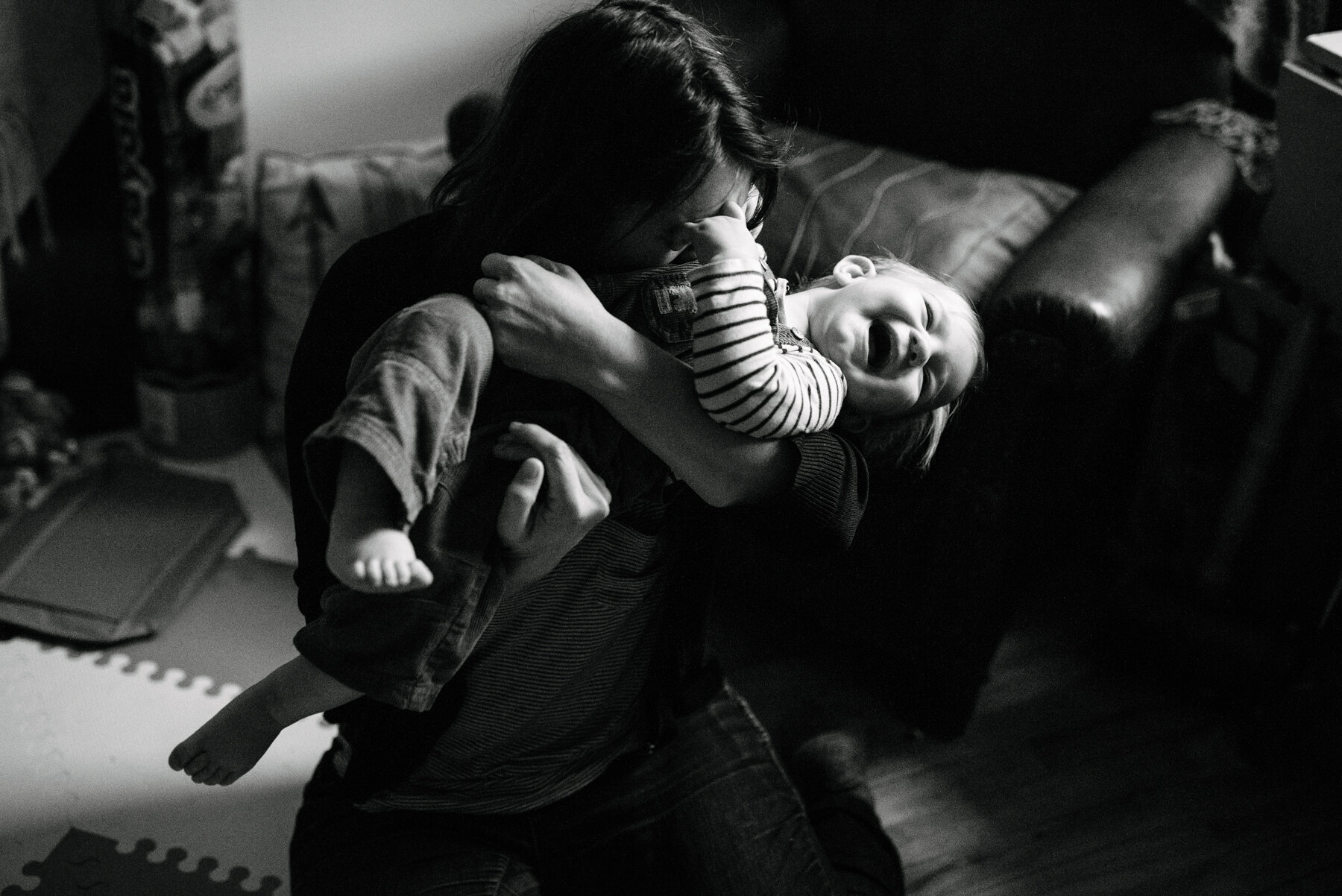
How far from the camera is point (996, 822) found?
1625mm

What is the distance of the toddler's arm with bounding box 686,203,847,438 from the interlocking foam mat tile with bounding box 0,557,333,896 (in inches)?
36.0

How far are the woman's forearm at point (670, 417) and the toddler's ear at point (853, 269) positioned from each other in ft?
0.63

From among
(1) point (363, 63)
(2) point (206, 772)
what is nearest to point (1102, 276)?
(2) point (206, 772)

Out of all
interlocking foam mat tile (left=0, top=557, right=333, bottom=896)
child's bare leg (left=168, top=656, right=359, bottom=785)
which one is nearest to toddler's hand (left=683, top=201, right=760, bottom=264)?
child's bare leg (left=168, top=656, right=359, bottom=785)

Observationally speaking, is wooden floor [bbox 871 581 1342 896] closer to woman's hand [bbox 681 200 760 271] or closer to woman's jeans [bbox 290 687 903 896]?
woman's jeans [bbox 290 687 903 896]

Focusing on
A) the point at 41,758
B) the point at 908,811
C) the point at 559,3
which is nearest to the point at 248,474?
the point at 41,758

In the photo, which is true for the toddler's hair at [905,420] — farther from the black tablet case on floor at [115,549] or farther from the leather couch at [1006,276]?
the black tablet case on floor at [115,549]

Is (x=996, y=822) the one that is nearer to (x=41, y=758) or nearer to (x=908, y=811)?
(x=908, y=811)

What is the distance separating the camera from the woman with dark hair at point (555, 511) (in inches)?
33.6

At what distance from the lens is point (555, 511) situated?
879 millimetres

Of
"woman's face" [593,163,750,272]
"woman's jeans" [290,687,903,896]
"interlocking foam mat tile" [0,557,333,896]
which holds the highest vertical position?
"woman's face" [593,163,750,272]

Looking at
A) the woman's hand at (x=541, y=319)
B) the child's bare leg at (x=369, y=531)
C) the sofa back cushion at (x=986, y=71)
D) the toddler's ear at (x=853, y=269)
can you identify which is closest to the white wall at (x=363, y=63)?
the sofa back cushion at (x=986, y=71)

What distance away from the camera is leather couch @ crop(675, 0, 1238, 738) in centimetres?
146

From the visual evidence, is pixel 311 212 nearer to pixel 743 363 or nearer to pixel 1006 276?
pixel 1006 276
